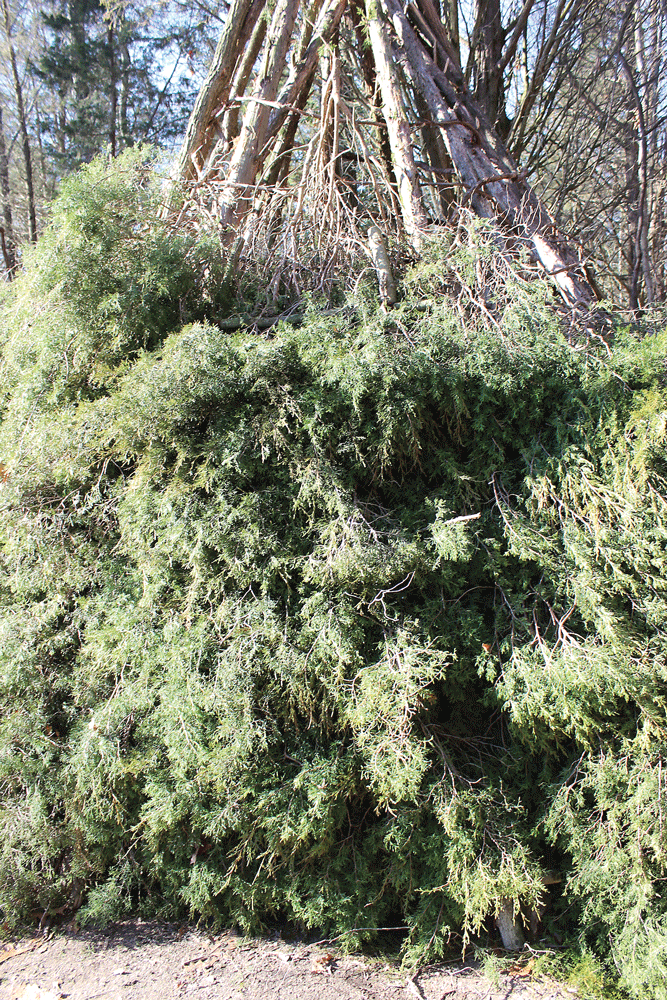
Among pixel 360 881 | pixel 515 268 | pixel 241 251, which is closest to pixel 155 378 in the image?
pixel 241 251

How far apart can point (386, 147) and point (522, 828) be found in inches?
169

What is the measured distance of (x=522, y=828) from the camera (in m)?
2.80

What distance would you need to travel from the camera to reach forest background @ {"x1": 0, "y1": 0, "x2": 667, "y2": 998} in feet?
8.95

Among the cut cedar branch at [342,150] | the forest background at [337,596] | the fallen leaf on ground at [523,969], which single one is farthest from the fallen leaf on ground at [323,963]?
the cut cedar branch at [342,150]

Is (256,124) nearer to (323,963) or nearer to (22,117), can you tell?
(323,963)

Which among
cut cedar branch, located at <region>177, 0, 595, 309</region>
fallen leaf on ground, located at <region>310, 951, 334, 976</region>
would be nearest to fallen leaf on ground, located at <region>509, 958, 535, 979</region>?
fallen leaf on ground, located at <region>310, 951, 334, 976</region>

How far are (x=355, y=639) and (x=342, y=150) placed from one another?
331 cm

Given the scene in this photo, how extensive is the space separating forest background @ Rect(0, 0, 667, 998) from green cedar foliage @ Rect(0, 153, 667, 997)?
2 centimetres

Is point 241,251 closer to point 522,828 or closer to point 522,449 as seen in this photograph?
point 522,449

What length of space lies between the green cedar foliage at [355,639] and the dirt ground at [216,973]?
124mm

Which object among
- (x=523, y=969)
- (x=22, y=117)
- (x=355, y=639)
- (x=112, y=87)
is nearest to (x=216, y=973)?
(x=523, y=969)

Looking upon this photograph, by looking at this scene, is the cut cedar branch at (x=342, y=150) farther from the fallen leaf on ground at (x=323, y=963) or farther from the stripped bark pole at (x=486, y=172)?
the fallen leaf on ground at (x=323, y=963)

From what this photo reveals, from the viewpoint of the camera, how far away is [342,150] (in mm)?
4402

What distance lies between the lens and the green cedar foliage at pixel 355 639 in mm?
2719
